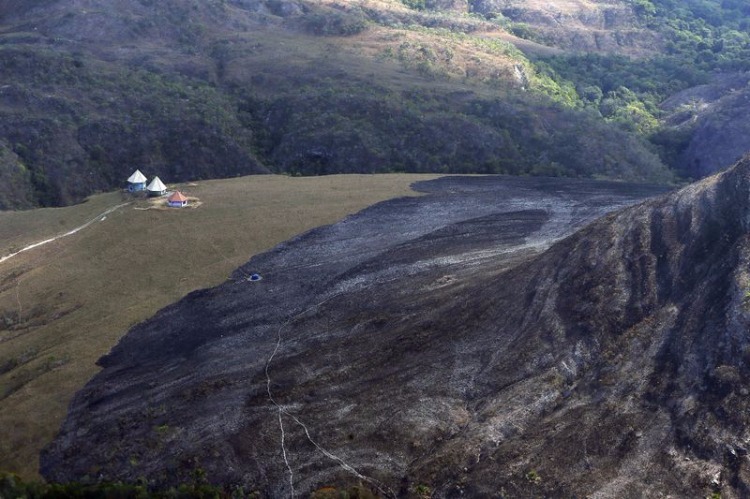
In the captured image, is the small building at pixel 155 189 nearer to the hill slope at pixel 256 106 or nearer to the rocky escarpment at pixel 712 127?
the hill slope at pixel 256 106

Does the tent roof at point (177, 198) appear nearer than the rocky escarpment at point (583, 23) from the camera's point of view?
Yes

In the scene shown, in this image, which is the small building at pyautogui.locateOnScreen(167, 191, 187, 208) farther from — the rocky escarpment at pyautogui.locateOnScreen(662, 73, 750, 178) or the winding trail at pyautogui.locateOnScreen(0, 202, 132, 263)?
the rocky escarpment at pyautogui.locateOnScreen(662, 73, 750, 178)

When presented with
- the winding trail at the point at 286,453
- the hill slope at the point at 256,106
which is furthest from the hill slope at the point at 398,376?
the hill slope at the point at 256,106

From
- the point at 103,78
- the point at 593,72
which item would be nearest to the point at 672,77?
the point at 593,72

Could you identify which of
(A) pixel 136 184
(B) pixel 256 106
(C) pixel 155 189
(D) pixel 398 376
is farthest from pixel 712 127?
(D) pixel 398 376

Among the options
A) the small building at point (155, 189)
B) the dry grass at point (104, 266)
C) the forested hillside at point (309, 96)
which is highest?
the forested hillside at point (309, 96)

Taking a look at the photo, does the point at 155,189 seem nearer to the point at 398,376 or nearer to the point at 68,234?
the point at 68,234

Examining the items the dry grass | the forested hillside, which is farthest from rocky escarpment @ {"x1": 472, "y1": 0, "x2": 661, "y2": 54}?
the dry grass
